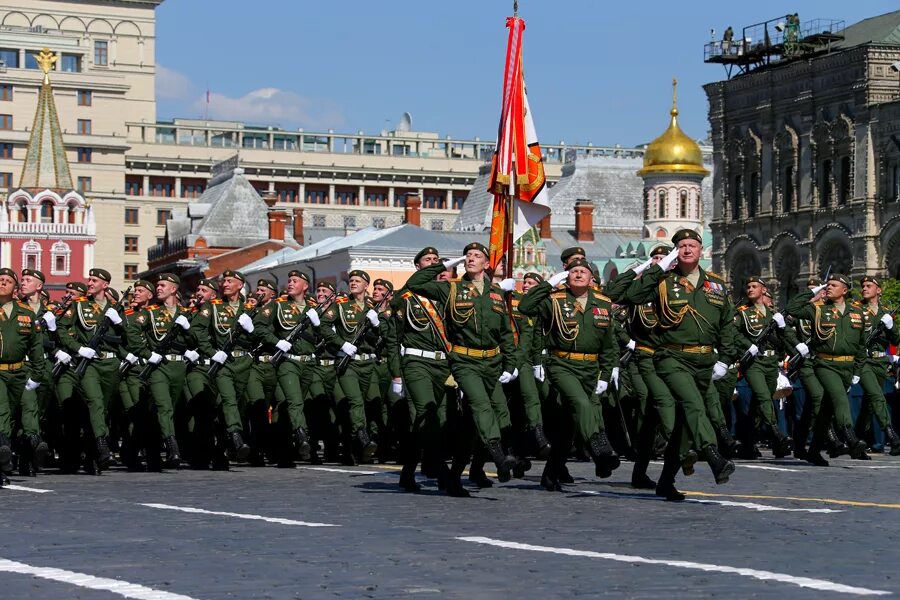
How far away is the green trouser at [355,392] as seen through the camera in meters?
20.5

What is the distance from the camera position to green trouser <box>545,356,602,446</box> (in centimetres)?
1522

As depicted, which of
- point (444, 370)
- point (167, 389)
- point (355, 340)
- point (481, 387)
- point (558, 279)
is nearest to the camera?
point (481, 387)

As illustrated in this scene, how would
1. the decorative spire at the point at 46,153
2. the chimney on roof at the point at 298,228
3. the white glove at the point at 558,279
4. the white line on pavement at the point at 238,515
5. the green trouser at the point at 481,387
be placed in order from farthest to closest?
the decorative spire at the point at 46,153
the chimney on roof at the point at 298,228
the white glove at the point at 558,279
the green trouser at the point at 481,387
the white line on pavement at the point at 238,515

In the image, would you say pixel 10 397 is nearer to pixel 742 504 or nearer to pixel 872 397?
pixel 742 504

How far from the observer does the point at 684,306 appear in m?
14.5

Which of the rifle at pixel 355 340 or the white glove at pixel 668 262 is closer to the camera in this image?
the white glove at pixel 668 262

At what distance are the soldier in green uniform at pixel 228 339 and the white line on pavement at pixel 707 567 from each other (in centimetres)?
896

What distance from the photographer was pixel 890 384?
78.9 feet

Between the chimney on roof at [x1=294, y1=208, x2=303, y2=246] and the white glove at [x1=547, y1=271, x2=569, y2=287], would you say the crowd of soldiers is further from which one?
the chimney on roof at [x1=294, y1=208, x2=303, y2=246]

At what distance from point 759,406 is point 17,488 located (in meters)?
8.03

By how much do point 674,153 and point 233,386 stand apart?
265 ft

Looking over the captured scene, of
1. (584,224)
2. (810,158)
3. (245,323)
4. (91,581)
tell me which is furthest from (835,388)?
(584,224)

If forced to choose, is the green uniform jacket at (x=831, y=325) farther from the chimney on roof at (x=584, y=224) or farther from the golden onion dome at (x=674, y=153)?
the chimney on roof at (x=584, y=224)

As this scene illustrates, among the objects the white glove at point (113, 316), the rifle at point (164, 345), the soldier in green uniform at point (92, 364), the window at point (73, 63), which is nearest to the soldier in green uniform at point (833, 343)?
the rifle at point (164, 345)
